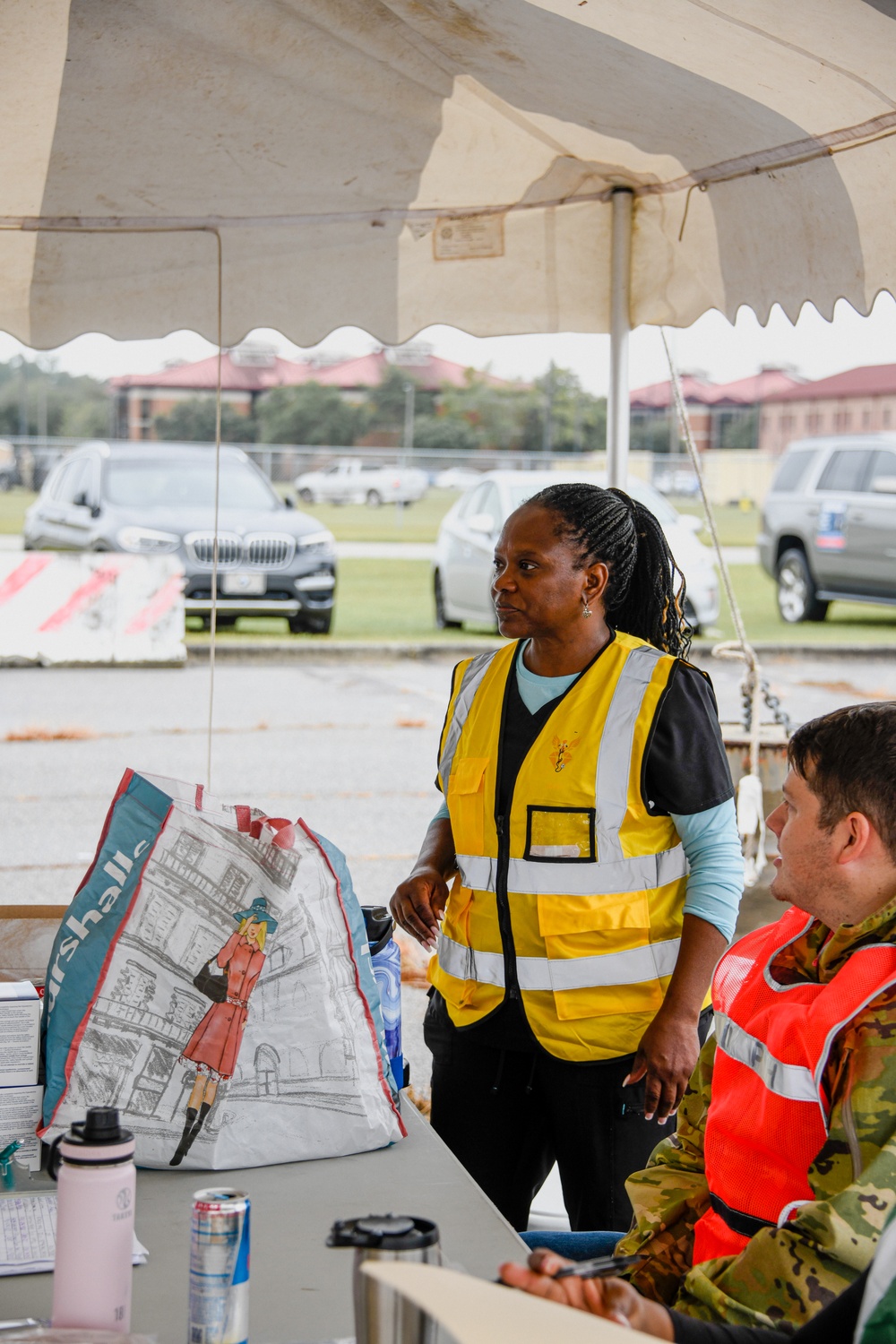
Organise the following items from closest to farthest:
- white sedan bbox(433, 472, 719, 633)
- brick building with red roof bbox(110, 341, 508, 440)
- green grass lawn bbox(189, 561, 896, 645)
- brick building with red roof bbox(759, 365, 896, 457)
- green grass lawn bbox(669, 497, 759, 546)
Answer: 1. white sedan bbox(433, 472, 719, 633)
2. green grass lawn bbox(189, 561, 896, 645)
3. green grass lawn bbox(669, 497, 759, 546)
4. brick building with red roof bbox(110, 341, 508, 440)
5. brick building with red roof bbox(759, 365, 896, 457)

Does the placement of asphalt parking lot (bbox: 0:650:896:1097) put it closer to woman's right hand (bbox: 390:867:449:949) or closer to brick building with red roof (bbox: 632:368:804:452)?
woman's right hand (bbox: 390:867:449:949)

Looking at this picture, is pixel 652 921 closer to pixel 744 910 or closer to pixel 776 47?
pixel 776 47

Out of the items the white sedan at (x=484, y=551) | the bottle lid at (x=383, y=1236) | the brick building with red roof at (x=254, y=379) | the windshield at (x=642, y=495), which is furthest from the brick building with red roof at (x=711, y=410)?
the bottle lid at (x=383, y=1236)

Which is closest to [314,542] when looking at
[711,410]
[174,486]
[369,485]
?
[174,486]

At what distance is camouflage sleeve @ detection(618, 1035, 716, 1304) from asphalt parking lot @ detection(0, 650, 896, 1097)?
2.66 meters

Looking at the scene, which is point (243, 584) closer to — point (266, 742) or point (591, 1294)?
point (266, 742)

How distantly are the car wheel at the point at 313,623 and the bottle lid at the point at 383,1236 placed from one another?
13435 millimetres

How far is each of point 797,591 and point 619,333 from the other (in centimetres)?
1396

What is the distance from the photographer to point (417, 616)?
1698 centimetres

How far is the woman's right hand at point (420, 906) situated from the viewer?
2.23 meters

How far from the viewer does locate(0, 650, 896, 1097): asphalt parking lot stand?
695 cm

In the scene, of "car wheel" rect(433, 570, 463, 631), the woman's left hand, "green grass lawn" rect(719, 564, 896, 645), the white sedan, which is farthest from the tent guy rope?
"car wheel" rect(433, 570, 463, 631)

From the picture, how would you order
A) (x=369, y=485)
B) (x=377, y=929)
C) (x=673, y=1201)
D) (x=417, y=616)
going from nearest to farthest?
(x=673, y=1201) → (x=377, y=929) → (x=417, y=616) → (x=369, y=485)

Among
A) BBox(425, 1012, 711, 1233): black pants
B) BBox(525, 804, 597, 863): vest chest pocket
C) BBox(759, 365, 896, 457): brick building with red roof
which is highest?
BBox(759, 365, 896, 457): brick building with red roof
